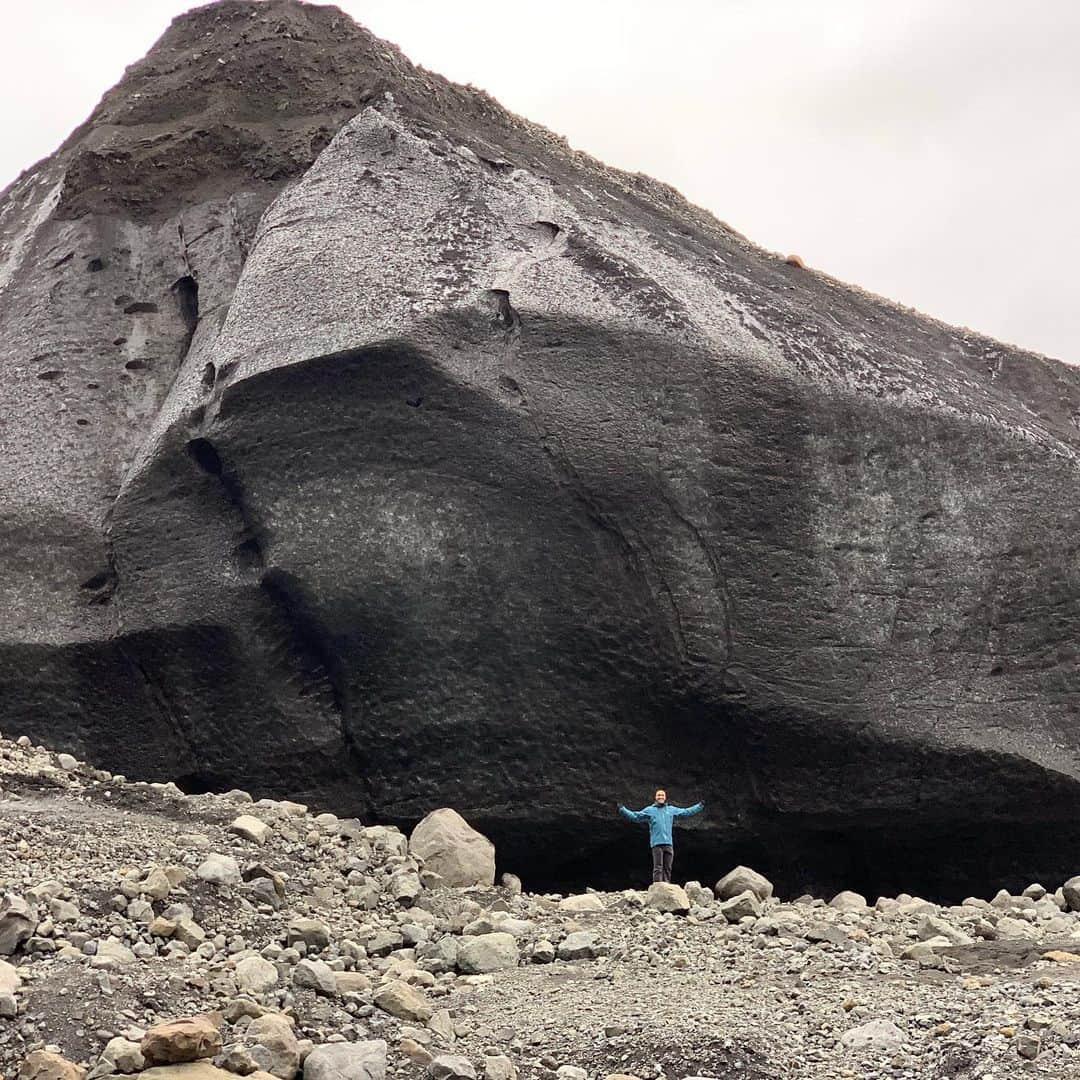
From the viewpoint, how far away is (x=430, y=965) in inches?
308

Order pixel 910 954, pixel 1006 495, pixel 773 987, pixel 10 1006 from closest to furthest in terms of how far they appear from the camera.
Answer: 1. pixel 10 1006
2. pixel 773 987
3. pixel 910 954
4. pixel 1006 495

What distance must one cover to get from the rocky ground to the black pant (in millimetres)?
667

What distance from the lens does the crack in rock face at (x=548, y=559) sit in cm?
1048

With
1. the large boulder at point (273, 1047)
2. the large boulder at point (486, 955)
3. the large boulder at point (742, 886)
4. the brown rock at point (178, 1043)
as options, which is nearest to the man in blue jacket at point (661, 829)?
the large boulder at point (742, 886)

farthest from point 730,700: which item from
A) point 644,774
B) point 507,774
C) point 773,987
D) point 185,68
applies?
point 185,68

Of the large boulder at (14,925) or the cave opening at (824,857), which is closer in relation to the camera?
the large boulder at (14,925)

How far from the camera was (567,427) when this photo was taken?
34.5 ft

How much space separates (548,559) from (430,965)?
3.28m

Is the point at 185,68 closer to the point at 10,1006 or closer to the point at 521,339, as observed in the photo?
the point at 521,339

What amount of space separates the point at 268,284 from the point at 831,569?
4.03 metres

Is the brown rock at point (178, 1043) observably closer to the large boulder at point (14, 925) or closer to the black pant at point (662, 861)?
the large boulder at point (14, 925)

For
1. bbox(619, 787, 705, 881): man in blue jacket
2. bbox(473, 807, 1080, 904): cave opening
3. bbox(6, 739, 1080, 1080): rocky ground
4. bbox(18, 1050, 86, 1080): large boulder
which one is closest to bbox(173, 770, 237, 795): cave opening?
bbox(6, 739, 1080, 1080): rocky ground

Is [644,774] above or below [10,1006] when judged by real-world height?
above

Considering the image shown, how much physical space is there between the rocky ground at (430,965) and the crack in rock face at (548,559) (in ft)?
3.20
